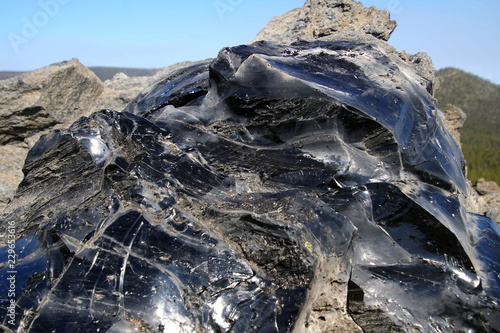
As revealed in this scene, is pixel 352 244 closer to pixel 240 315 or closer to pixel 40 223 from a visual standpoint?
pixel 240 315

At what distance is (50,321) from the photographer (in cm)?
186

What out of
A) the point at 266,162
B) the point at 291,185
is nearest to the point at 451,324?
the point at 291,185

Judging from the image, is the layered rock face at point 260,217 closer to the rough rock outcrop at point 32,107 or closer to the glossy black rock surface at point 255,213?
the glossy black rock surface at point 255,213

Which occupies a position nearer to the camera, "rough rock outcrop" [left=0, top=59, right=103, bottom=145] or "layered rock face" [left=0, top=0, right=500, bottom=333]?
"layered rock face" [left=0, top=0, right=500, bottom=333]

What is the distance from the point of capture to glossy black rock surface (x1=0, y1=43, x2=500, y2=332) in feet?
6.38

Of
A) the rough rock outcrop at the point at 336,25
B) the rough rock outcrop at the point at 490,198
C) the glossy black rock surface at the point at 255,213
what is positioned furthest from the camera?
the rough rock outcrop at the point at 336,25

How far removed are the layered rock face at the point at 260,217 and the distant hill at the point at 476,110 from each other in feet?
86.6

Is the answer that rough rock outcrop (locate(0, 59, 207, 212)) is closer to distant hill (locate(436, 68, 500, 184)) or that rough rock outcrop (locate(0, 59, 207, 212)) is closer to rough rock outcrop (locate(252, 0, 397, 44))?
rough rock outcrop (locate(252, 0, 397, 44))

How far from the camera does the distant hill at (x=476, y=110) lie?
2873 centimetres

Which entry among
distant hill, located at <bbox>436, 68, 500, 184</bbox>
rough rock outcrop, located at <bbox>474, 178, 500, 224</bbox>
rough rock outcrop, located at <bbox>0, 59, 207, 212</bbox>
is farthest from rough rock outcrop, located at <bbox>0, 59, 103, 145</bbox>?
distant hill, located at <bbox>436, 68, 500, 184</bbox>

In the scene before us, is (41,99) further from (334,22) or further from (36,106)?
(334,22)

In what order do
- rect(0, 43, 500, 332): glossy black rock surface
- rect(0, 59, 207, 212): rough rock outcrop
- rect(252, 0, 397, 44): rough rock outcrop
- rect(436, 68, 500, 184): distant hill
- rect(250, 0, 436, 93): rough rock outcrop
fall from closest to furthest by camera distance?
rect(0, 43, 500, 332): glossy black rock surface
rect(0, 59, 207, 212): rough rock outcrop
rect(250, 0, 436, 93): rough rock outcrop
rect(252, 0, 397, 44): rough rock outcrop
rect(436, 68, 500, 184): distant hill

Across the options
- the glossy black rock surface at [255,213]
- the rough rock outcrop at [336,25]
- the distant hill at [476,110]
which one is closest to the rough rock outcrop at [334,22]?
the rough rock outcrop at [336,25]

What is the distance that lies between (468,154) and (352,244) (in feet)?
101
